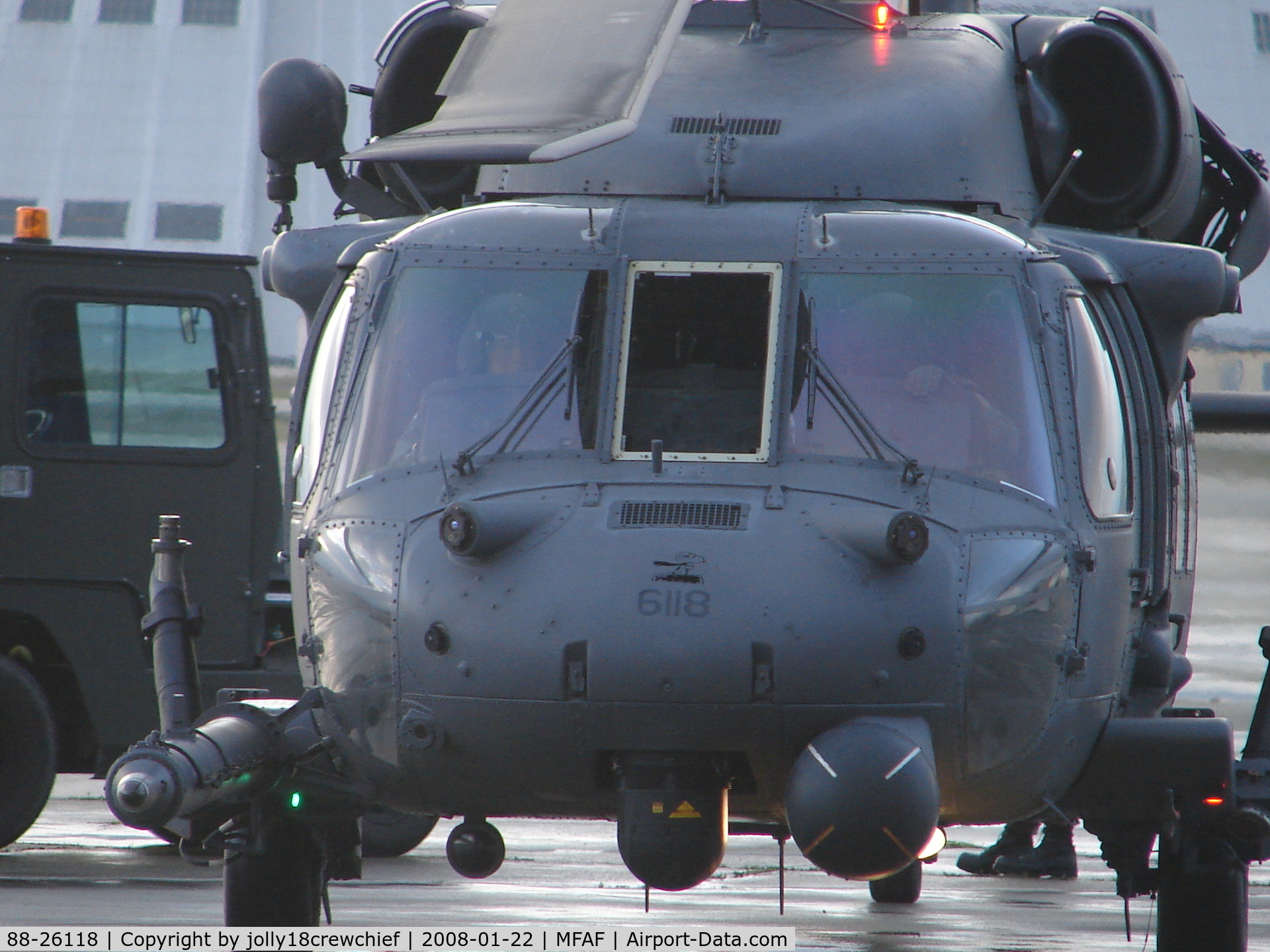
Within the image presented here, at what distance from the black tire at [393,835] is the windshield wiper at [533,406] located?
573 cm

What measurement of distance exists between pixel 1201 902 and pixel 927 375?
6.89ft

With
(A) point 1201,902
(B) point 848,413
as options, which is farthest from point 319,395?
(A) point 1201,902

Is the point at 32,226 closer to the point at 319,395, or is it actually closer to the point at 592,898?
the point at 592,898

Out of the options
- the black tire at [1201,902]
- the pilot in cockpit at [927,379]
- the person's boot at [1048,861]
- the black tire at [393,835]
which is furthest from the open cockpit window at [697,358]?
the person's boot at [1048,861]

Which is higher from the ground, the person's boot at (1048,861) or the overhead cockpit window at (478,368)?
the overhead cockpit window at (478,368)

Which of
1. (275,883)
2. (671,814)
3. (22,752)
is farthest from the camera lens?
(22,752)

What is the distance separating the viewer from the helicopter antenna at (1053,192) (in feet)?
21.5

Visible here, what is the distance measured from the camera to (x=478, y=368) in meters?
5.84

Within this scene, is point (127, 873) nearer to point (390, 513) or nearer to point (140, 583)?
point (140, 583)

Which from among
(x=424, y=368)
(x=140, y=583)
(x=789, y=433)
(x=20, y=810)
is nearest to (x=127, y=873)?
(x=20, y=810)

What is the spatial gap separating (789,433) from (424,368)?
3.60ft

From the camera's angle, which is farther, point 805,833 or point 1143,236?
point 1143,236

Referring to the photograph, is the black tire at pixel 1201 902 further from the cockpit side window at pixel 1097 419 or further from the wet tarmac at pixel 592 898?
the wet tarmac at pixel 592 898

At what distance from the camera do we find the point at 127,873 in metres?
10.1
